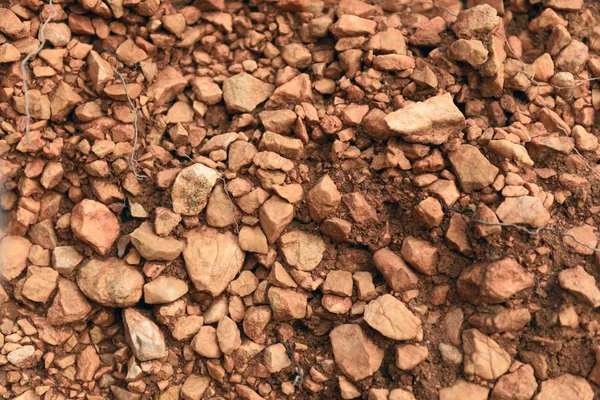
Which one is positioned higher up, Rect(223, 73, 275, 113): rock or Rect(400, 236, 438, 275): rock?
Rect(223, 73, 275, 113): rock

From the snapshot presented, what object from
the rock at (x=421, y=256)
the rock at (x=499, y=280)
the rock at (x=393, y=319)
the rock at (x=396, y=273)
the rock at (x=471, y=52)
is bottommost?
the rock at (x=393, y=319)

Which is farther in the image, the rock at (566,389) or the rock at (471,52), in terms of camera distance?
the rock at (471,52)

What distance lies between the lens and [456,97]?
2.79 m

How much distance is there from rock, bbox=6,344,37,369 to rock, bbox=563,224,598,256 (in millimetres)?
2229

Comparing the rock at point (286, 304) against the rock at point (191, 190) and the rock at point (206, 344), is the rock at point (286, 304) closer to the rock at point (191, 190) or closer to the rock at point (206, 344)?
the rock at point (206, 344)

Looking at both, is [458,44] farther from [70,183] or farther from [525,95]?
[70,183]

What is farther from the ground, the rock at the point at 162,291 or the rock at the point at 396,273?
the rock at the point at 396,273

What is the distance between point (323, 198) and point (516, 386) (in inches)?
41.7

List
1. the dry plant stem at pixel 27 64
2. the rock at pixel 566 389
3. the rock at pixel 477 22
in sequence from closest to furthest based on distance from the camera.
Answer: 1. the rock at pixel 566 389
2. the dry plant stem at pixel 27 64
3. the rock at pixel 477 22

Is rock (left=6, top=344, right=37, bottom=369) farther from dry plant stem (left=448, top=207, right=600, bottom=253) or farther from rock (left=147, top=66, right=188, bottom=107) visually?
dry plant stem (left=448, top=207, right=600, bottom=253)

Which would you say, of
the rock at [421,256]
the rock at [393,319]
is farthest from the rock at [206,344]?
the rock at [421,256]

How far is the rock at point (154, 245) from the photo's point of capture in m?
2.54

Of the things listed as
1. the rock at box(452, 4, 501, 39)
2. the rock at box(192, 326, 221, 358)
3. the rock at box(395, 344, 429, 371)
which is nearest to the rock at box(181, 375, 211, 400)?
the rock at box(192, 326, 221, 358)

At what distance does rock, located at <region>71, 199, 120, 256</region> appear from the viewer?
2.62 meters
